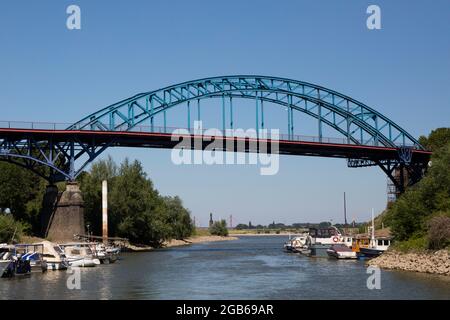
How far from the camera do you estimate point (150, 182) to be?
333ft

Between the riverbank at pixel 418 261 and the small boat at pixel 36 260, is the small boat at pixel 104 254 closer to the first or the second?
the small boat at pixel 36 260

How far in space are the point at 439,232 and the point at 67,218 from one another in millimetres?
45489

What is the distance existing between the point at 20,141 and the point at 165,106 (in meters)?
22.9

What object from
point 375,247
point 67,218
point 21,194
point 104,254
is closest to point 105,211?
point 67,218

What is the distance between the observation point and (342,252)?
233ft

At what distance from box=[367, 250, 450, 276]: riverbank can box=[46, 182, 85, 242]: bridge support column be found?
36.9 m

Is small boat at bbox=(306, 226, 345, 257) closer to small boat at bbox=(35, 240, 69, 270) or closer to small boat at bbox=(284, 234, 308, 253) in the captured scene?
small boat at bbox=(284, 234, 308, 253)

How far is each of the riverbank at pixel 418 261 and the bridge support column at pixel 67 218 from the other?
36.9m

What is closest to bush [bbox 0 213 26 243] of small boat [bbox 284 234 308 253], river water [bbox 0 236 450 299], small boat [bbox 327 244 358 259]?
river water [bbox 0 236 450 299]

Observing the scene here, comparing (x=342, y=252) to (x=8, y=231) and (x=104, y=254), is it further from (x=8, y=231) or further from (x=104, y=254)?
(x=8, y=231)

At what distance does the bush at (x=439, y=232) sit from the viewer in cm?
4997

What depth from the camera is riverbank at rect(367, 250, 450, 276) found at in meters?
47.8

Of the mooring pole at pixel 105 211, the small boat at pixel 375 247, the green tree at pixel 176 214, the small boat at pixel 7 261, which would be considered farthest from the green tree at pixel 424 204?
the green tree at pixel 176 214
